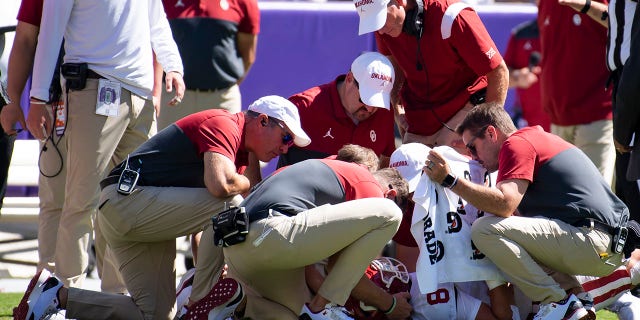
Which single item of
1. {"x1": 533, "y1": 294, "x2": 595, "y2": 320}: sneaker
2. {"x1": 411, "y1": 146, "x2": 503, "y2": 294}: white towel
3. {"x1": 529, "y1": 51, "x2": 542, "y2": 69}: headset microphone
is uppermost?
{"x1": 411, "y1": 146, "x2": 503, "y2": 294}: white towel

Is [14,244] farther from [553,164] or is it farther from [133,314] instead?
[553,164]

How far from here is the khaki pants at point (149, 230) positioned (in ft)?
17.7

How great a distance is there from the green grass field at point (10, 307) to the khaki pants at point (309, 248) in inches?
59.2

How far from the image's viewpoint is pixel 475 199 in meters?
5.16

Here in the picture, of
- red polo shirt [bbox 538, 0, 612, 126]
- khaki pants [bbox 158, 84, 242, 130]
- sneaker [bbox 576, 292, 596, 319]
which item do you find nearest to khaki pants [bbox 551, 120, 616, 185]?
red polo shirt [bbox 538, 0, 612, 126]

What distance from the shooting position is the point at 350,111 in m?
5.96

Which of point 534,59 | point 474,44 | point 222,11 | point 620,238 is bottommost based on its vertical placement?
point 534,59

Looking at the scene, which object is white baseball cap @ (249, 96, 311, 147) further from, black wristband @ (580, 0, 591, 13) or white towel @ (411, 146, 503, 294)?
black wristband @ (580, 0, 591, 13)

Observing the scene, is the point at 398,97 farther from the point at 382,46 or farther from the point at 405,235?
the point at 405,235

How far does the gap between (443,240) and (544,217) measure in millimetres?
484

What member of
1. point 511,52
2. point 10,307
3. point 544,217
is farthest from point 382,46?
point 511,52

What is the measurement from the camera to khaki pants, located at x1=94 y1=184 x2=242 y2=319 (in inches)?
212

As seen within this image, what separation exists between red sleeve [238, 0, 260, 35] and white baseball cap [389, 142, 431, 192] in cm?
239

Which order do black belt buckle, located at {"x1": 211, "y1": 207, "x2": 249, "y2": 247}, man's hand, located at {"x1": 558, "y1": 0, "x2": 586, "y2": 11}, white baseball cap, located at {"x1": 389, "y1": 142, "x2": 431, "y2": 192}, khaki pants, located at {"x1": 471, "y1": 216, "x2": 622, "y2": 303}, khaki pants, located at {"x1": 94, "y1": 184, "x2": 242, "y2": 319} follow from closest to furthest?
1. black belt buckle, located at {"x1": 211, "y1": 207, "x2": 249, "y2": 247}
2. khaki pants, located at {"x1": 471, "y1": 216, "x2": 622, "y2": 303}
3. khaki pants, located at {"x1": 94, "y1": 184, "x2": 242, "y2": 319}
4. white baseball cap, located at {"x1": 389, "y1": 142, "x2": 431, "y2": 192}
5. man's hand, located at {"x1": 558, "y1": 0, "x2": 586, "y2": 11}
